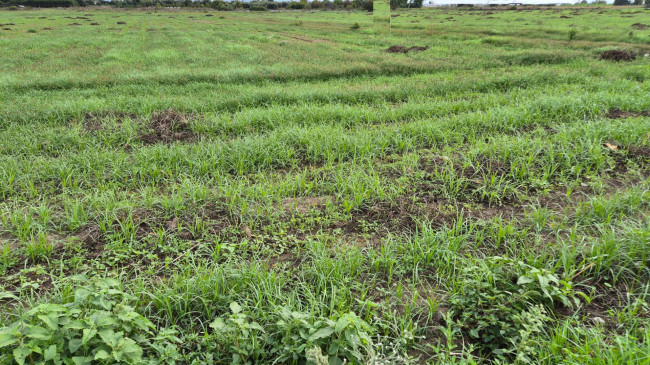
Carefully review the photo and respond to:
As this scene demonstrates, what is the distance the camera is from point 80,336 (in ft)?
6.08

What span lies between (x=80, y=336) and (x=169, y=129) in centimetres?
452

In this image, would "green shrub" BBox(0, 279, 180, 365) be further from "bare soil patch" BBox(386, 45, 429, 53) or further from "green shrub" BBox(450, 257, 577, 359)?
"bare soil patch" BBox(386, 45, 429, 53)

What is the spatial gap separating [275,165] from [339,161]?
0.89 meters

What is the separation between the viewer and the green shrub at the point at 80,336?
167 centimetres

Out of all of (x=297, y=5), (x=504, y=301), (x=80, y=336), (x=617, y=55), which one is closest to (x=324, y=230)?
(x=504, y=301)

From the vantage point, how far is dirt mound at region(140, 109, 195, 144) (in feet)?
18.3

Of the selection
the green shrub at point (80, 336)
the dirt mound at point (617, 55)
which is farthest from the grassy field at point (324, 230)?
the dirt mound at point (617, 55)

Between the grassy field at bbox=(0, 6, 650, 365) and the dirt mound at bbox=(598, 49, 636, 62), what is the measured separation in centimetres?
605

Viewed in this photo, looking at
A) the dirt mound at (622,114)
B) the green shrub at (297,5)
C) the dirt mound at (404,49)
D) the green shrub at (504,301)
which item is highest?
the green shrub at (297,5)

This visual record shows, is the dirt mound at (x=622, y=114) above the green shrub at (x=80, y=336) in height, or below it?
above

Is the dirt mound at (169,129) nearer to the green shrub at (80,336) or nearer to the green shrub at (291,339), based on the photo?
the green shrub at (80,336)

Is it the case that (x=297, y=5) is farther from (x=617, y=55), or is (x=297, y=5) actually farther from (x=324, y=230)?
(x=324, y=230)

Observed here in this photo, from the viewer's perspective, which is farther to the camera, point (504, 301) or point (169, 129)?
point (169, 129)

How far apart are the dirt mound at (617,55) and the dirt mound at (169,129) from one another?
13995 millimetres
